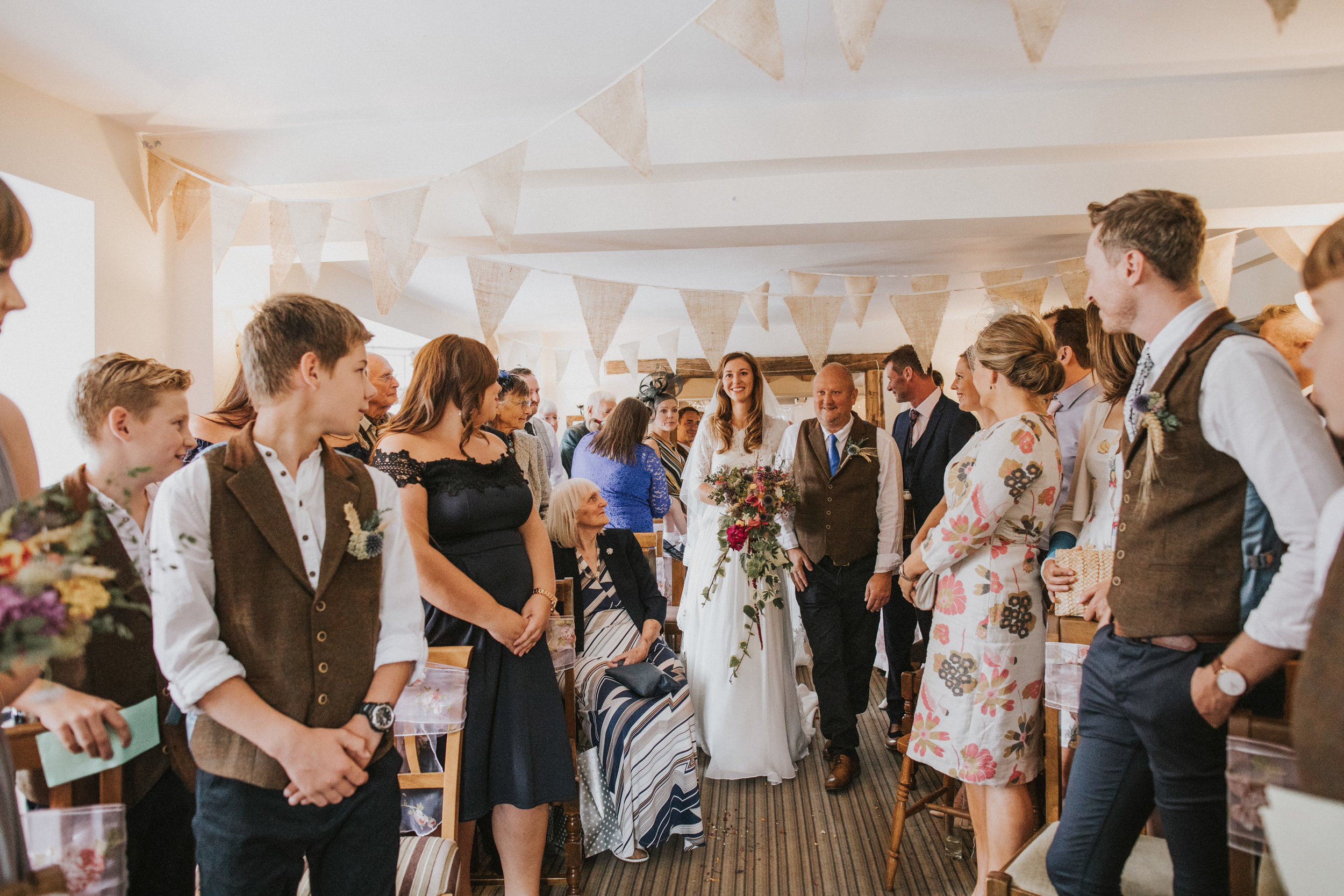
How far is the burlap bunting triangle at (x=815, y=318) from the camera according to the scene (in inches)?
200

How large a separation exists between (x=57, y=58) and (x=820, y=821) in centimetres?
415

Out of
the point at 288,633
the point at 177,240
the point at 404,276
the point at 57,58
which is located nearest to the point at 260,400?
the point at 288,633

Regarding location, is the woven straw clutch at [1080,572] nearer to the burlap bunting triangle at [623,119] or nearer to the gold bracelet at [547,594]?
the gold bracelet at [547,594]

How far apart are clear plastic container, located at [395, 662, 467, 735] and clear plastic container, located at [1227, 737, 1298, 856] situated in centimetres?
146

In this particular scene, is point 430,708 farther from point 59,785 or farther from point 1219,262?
point 1219,262

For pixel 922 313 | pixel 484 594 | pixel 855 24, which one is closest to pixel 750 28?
pixel 855 24

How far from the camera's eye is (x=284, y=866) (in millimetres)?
1249

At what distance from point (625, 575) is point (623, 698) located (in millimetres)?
481

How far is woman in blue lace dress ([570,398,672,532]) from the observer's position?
3.99 metres

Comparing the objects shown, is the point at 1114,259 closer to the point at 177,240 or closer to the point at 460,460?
the point at 460,460

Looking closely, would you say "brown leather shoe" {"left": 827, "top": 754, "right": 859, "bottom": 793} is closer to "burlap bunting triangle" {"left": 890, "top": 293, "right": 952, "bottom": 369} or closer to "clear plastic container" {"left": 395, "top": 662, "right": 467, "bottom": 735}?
"clear plastic container" {"left": 395, "top": 662, "right": 467, "bottom": 735}

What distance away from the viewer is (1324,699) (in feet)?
2.66

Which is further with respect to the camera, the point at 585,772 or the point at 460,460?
the point at 585,772

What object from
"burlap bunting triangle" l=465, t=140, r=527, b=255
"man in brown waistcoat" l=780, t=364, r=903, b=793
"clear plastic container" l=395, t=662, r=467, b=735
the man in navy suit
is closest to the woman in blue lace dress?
"man in brown waistcoat" l=780, t=364, r=903, b=793
